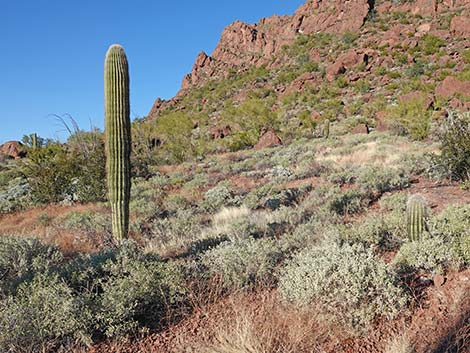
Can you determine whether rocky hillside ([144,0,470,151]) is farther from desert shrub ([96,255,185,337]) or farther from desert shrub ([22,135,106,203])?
desert shrub ([96,255,185,337])

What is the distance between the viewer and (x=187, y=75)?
3123 inches

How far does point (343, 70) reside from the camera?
4516cm

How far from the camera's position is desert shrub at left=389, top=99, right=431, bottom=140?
682 inches

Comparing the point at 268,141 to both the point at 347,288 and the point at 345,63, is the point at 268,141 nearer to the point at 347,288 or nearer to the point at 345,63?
the point at 347,288

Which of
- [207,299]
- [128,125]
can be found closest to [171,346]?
[207,299]

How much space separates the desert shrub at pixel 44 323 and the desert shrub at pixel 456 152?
7897 mm

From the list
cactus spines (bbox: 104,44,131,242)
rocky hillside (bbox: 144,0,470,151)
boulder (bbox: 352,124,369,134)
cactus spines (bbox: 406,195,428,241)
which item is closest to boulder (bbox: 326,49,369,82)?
rocky hillside (bbox: 144,0,470,151)

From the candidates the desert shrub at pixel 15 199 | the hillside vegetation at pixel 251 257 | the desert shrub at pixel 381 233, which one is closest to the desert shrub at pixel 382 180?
the hillside vegetation at pixel 251 257

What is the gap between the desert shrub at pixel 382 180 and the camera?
27.4 feet

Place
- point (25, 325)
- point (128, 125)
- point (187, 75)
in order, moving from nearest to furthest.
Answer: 1. point (25, 325)
2. point (128, 125)
3. point (187, 75)

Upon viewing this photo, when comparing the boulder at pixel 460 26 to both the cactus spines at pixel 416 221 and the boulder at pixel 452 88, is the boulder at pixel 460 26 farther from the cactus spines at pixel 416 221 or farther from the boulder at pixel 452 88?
the cactus spines at pixel 416 221

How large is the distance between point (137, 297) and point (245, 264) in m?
1.27

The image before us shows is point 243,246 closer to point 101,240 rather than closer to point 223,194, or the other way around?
point 101,240

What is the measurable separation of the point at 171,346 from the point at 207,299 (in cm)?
77
